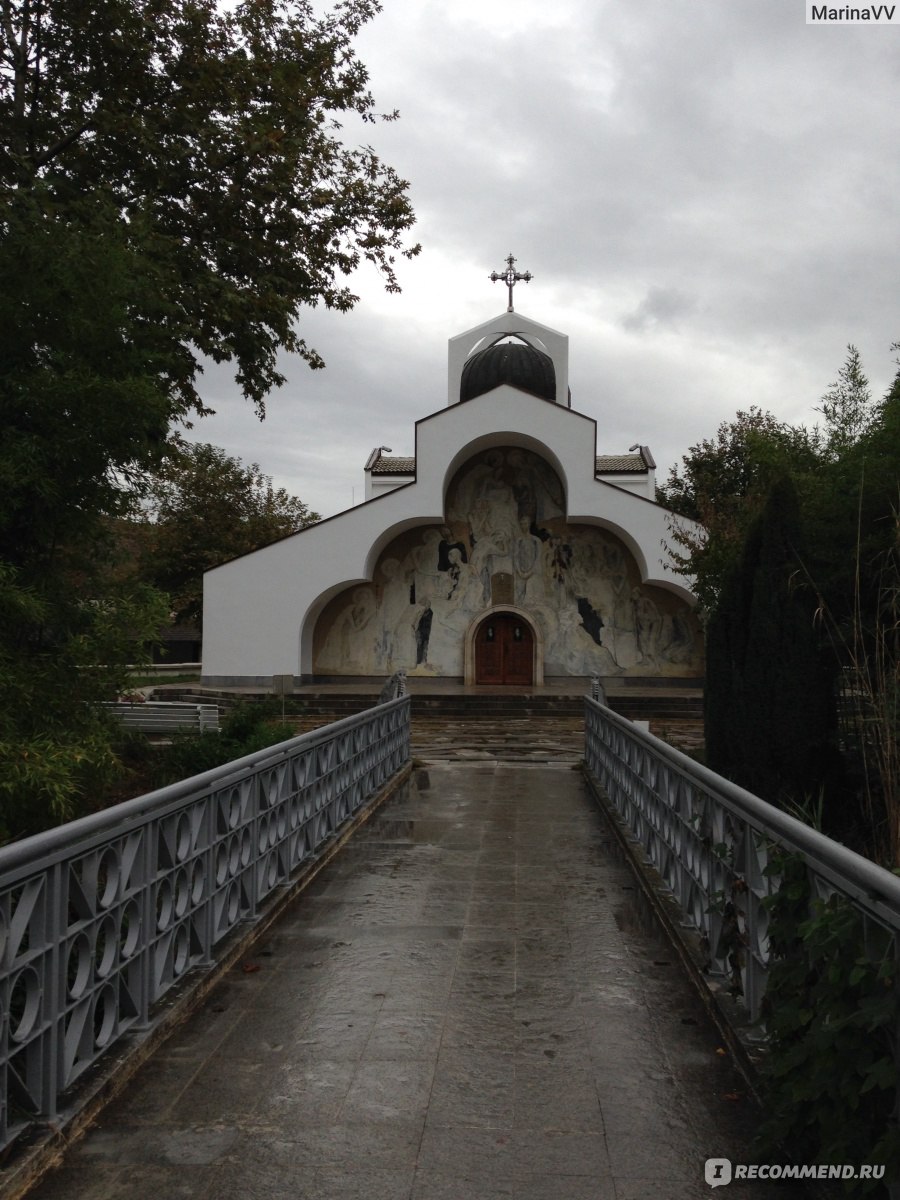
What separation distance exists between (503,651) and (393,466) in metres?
10.6

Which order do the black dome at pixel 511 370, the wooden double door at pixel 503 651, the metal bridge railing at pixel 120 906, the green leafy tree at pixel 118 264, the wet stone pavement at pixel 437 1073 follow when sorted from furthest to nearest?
the black dome at pixel 511 370, the wooden double door at pixel 503 651, the green leafy tree at pixel 118 264, the metal bridge railing at pixel 120 906, the wet stone pavement at pixel 437 1073

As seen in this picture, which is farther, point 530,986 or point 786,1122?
point 530,986

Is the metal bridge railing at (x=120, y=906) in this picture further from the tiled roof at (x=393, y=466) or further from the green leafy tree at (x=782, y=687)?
the tiled roof at (x=393, y=466)

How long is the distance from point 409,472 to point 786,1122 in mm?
31444

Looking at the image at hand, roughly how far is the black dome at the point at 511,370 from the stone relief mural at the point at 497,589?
15.5 ft

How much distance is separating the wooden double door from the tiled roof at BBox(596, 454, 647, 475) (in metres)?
8.44

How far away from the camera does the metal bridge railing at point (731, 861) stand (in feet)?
7.62

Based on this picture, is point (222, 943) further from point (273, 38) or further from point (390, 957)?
point (273, 38)

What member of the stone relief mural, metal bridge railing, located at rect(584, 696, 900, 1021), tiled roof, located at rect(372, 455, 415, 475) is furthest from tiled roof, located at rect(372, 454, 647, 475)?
metal bridge railing, located at rect(584, 696, 900, 1021)

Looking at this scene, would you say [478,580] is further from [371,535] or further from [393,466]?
[393,466]

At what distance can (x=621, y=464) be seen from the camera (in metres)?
35.0

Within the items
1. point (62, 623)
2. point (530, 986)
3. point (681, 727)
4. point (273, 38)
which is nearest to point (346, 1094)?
point (530, 986)

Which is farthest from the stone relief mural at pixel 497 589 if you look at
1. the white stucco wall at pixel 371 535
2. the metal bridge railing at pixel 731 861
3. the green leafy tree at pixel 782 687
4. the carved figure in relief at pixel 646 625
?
the metal bridge railing at pixel 731 861

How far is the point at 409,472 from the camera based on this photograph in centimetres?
3338
